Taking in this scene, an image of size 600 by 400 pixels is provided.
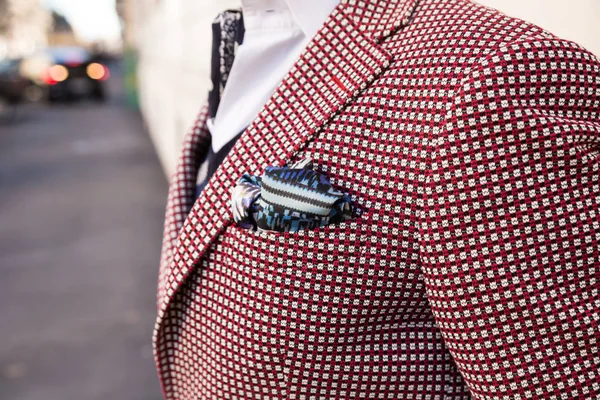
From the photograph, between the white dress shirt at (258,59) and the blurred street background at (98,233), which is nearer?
the white dress shirt at (258,59)

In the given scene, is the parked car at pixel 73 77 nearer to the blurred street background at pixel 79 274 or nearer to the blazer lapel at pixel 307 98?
the blurred street background at pixel 79 274

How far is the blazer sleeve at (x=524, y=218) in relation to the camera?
716 millimetres

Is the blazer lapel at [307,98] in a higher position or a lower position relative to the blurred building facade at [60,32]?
higher

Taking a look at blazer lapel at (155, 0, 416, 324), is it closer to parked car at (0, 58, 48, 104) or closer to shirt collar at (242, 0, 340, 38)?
shirt collar at (242, 0, 340, 38)

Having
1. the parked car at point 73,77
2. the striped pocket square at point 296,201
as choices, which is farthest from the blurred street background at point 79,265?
the parked car at point 73,77

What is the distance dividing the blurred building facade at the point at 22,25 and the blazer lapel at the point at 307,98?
41.6 meters

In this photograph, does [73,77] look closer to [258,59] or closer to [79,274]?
[79,274]

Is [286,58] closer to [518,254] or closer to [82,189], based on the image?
[518,254]

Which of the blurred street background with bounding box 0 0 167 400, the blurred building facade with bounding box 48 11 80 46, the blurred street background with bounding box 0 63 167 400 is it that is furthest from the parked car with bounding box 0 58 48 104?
the blurred building facade with bounding box 48 11 80 46

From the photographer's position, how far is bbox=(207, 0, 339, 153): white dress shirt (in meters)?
1.00

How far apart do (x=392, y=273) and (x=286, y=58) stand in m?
0.41

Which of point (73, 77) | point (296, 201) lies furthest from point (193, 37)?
point (73, 77)

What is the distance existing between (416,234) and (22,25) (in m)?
55.4

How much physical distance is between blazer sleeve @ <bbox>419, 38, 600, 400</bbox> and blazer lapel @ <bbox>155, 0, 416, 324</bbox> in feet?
0.61
